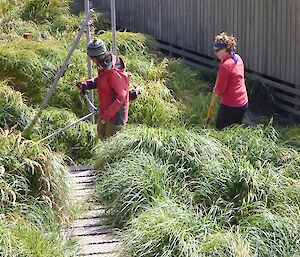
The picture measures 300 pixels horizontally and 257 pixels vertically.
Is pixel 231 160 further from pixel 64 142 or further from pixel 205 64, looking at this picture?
pixel 205 64

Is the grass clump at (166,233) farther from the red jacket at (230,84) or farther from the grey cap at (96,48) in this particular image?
the red jacket at (230,84)

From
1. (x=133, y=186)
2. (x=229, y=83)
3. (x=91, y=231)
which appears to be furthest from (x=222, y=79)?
(x=91, y=231)

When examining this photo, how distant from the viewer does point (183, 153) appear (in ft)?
21.9

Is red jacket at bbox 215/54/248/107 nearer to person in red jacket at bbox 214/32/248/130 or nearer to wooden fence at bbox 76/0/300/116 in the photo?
person in red jacket at bbox 214/32/248/130

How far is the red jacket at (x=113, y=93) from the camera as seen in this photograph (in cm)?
759

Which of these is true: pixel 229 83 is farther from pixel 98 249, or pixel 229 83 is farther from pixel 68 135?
pixel 98 249

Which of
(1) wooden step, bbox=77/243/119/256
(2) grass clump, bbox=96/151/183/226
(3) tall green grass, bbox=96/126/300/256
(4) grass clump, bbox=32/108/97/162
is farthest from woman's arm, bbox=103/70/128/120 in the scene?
(1) wooden step, bbox=77/243/119/256

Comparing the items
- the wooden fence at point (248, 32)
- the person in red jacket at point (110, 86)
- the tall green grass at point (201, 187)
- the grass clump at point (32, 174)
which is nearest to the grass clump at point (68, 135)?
the person in red jacket at point (110, 86)

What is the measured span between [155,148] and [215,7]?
5.92 m

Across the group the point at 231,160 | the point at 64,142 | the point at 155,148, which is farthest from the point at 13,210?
the point at 64,142

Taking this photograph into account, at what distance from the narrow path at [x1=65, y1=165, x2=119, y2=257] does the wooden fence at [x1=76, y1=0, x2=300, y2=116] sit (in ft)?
14.6

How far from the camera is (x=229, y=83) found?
316 inches

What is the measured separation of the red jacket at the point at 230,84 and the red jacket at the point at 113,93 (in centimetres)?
Result: 107

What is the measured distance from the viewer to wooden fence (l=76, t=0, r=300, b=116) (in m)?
10.3
